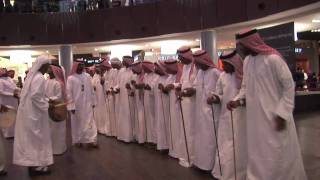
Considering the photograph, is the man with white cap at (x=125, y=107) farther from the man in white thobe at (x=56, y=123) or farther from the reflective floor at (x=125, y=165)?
the man in white thobe at (x=56, y=123)

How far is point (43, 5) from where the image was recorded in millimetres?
17828

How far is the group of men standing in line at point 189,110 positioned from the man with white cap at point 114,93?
0.02 meters

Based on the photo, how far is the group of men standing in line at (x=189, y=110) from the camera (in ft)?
13.5

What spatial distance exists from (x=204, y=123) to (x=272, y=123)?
5.19 ft

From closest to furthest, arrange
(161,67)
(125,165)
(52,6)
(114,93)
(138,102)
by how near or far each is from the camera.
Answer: (125,165) → (161,67) → (138,102) → (114,93) → (52,6)

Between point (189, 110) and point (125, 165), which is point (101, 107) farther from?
point (189, 110)

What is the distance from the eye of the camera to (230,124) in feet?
16.4

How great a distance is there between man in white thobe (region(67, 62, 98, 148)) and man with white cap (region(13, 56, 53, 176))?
2.16 metres

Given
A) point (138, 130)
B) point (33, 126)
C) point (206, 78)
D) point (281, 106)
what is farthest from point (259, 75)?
point (138, 130)

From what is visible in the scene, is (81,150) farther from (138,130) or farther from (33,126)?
(33,126)

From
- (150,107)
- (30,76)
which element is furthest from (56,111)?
(150,107)

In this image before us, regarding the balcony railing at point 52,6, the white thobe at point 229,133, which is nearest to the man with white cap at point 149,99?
the white thobe at point 229,133

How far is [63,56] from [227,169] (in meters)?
14.1

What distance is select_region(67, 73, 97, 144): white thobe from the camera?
8.32 m
